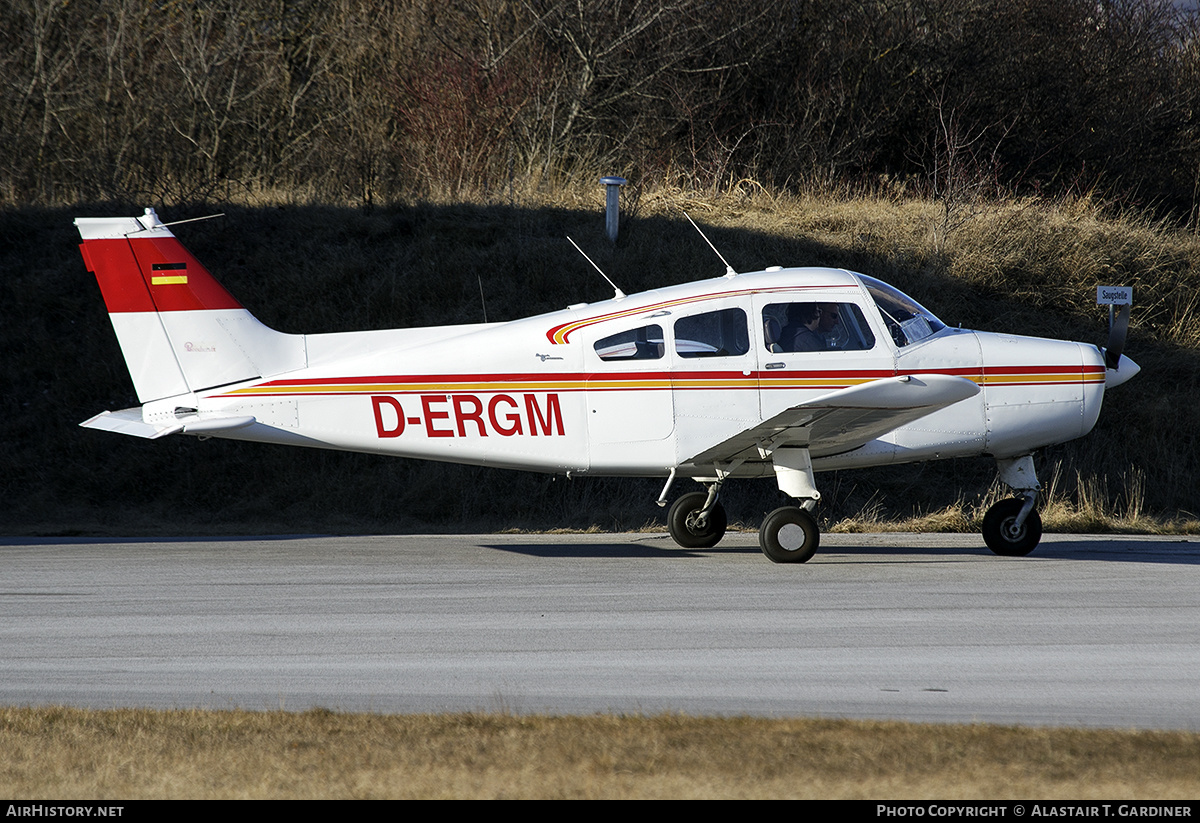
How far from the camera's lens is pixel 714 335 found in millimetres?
9484

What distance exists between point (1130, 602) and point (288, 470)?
10129 millimetres

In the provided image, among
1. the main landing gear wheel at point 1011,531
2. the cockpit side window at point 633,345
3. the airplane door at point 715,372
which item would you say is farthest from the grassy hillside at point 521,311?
the cockpit side window at point 633,345

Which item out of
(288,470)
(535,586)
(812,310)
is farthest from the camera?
(288,470)

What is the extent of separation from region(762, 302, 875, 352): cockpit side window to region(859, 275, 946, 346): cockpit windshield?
0.22 m

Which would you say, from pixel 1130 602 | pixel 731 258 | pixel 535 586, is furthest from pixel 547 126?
pixel 1130 602

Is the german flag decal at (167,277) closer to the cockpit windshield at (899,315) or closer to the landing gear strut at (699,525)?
the landing gear strut at (699,525)

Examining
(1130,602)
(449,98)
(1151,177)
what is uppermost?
(449,98)

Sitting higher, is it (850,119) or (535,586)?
(850,119)

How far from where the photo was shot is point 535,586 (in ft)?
28.6

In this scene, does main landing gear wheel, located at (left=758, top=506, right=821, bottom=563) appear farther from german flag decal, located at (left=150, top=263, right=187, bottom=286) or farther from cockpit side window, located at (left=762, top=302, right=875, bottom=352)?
german flag decal, located at (left=150, top=263, right=187, bottom=286)

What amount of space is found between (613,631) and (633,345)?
3.21 metres

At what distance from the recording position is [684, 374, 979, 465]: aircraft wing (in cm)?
848

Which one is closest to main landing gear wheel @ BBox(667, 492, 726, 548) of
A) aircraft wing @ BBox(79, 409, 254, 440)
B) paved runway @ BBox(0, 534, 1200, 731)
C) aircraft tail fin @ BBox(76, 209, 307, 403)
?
paved runway @ BBox(0, 534, 1200, 731)

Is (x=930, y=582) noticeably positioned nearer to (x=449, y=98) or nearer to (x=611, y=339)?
(x=611, y=339)
